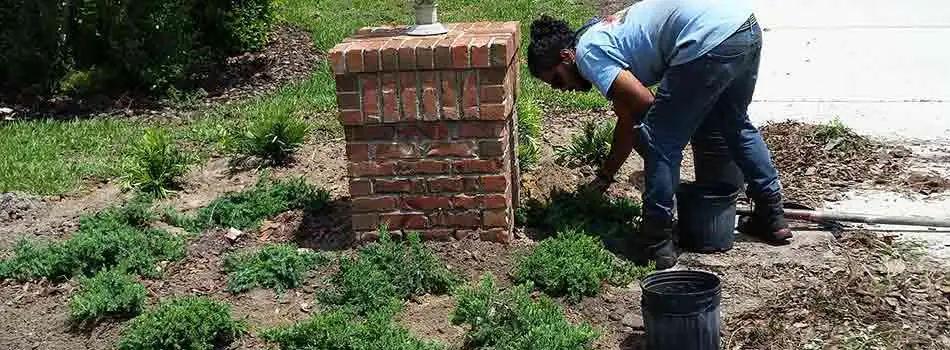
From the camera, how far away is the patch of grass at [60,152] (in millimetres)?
6445

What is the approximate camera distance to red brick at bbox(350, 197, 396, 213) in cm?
517

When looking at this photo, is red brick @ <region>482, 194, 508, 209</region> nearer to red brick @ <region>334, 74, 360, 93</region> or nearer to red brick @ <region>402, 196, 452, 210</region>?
red brick @ <region>402, 196, 452, 210</region>

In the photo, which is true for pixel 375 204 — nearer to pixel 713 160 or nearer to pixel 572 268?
pixel 572 268

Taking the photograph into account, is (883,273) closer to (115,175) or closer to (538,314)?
(538,314)

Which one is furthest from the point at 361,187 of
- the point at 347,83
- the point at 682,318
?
the point at 682,318

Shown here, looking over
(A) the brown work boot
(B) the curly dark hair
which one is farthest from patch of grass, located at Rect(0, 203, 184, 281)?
(A) the brown work boot

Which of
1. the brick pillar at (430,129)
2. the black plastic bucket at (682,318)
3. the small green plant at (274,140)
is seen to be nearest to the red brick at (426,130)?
the brick pillar at (430,129)

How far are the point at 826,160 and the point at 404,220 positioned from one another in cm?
274

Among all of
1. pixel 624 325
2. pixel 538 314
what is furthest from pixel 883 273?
pixel 538 314

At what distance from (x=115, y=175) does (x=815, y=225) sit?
149 inches

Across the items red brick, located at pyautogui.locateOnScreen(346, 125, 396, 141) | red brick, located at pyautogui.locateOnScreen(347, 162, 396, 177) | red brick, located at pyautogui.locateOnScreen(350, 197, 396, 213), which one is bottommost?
red brick, located at pyautogui.locateOnScreen(350, 197, 396, 213)

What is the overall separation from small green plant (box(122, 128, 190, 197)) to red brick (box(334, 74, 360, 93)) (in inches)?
63.6

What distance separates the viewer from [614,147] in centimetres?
544

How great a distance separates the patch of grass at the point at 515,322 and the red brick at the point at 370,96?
0.91 meters
